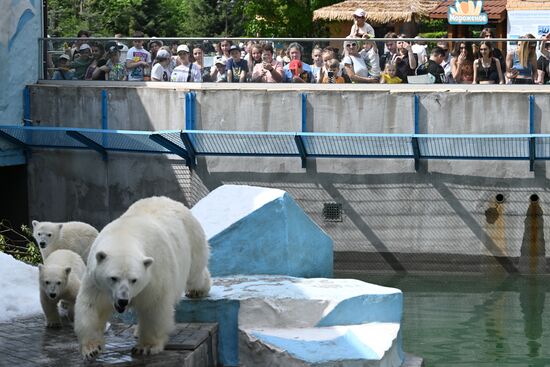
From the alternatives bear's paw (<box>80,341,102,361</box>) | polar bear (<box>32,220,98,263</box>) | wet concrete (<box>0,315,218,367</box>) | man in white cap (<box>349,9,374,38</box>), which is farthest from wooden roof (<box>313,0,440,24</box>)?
bear's paw (<box>80,341,102,361</box>)

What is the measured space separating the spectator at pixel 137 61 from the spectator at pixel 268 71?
1.92 m

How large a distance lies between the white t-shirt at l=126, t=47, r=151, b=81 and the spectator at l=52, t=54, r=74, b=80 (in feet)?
4.67

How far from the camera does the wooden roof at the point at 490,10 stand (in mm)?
29141

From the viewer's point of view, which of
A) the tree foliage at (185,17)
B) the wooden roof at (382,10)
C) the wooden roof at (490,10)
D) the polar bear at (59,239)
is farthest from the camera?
the tree foliage at (185,17)

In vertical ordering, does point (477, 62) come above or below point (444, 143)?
above

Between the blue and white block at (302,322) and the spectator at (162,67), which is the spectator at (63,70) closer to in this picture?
the spectator at (162,67)

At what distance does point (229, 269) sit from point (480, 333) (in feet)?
16.0

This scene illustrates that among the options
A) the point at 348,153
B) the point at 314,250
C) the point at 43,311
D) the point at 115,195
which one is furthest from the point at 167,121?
the point at 43,311

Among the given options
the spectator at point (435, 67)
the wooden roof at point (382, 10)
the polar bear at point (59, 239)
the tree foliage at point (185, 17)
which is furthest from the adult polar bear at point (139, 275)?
the tree foliage at point (185, 17)

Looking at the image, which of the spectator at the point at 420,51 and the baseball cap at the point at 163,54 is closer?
the spectator at the point at 420,51

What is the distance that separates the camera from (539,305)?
1769 centimetres

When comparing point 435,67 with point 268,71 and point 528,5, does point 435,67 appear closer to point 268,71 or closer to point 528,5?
point 268,71

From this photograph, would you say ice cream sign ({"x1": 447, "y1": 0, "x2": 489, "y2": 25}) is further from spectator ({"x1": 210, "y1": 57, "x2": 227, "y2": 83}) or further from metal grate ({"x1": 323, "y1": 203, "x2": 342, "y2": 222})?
spectator ({"x1": 210, "y1": 57, "x2": 227, "y2": 83})

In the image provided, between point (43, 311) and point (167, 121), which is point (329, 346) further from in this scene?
point (167, 121)
